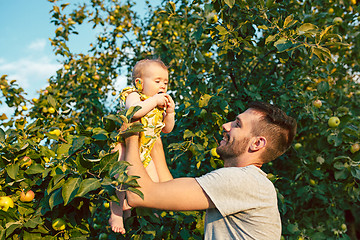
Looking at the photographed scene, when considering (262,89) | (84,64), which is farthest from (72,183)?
(84,64)

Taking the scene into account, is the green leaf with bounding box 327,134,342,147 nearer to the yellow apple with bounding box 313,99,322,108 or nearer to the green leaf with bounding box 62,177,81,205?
the yellow apple with bounding box 313,99,322,108

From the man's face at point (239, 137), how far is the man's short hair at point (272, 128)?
3cm

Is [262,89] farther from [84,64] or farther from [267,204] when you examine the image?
[84,64]

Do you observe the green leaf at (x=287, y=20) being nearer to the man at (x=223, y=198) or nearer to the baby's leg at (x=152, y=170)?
the man at (x=223, y=198)

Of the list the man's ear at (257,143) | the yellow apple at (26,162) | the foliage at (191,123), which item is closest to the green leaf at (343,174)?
the foliage at (191,123)

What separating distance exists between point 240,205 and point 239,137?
1.28 feet

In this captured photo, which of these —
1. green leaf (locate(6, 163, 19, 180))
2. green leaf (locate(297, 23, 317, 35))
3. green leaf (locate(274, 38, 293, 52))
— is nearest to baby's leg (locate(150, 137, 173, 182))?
green leaf (locate(6, 163, 19, 180))

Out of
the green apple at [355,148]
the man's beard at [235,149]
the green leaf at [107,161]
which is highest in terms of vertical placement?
the green leaf at [107,161]

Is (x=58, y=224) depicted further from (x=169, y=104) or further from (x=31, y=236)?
(x=169, y=104)

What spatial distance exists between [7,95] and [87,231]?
2.35m

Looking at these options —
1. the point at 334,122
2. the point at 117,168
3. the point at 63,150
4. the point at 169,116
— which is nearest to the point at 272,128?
the point at 169,116

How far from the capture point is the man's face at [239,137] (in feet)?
5.29

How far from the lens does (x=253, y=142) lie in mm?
1606

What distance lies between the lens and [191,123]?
2.39 m
